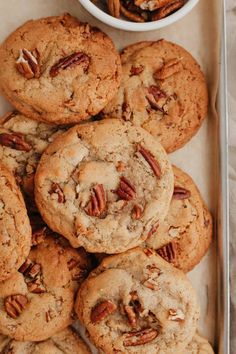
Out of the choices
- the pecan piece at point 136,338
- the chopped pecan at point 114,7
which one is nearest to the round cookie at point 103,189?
the pecan piece at point 136,338

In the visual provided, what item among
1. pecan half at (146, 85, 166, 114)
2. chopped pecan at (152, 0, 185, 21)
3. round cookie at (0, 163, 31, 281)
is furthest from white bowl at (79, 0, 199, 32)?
round cookie at (0, 163, 31, 281)

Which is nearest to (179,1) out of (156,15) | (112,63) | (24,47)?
(156,15)

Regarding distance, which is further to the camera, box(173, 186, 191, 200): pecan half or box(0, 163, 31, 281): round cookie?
box(173, 186, 191, 200): pecan half

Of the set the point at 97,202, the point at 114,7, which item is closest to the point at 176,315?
the point at 97,202

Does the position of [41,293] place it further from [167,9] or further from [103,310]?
[167,9]

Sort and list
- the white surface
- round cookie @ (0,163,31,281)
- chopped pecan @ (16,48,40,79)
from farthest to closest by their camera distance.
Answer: the white surface → chopped pecan @ (16,48,40,79) → round cookie @ (0,163,31,281)

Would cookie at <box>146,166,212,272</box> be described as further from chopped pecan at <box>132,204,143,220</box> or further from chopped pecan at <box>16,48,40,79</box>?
chopped pecan at <box>16,48,40,79</box>

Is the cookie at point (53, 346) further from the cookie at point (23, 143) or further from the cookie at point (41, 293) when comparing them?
the cookie at point (23, 143)
